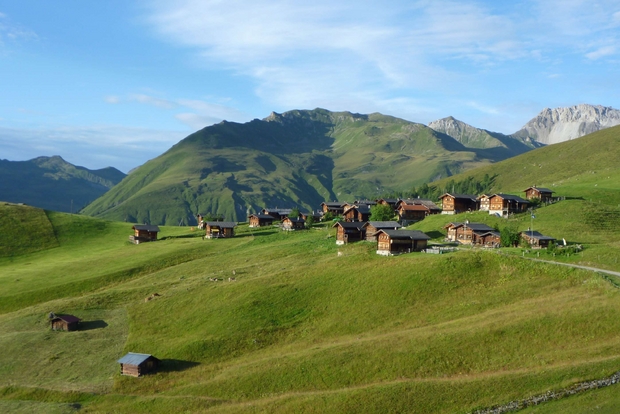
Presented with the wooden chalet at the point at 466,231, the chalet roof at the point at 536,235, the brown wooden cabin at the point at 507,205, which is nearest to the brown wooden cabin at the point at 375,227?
the wooden chalet at the point at 466,231

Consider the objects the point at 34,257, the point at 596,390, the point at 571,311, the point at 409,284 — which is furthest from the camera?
the point at 34,257

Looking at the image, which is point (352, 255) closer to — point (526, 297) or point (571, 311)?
point (526, 297)

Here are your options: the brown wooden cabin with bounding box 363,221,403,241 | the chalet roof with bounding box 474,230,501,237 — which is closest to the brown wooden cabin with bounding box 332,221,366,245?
the brown wooden cabin with bounding box 363,221,403,241

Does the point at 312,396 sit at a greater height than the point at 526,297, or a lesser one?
lesser

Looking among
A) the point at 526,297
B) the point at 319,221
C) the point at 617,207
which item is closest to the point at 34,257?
the point at 319,221

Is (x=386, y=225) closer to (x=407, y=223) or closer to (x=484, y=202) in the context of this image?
(x=407, y=223)

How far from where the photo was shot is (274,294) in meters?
76.5

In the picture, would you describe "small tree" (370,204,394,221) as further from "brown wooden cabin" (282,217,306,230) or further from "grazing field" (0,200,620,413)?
"grazing field" (0,200,620,413)

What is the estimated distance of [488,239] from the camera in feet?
322

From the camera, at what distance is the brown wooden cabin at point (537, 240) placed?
87.8m

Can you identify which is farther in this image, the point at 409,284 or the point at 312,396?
the point at 409,284

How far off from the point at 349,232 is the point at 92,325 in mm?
54126

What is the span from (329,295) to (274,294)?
8.43 meters

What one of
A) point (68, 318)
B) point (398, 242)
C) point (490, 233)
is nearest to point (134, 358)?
point (68, 318)
